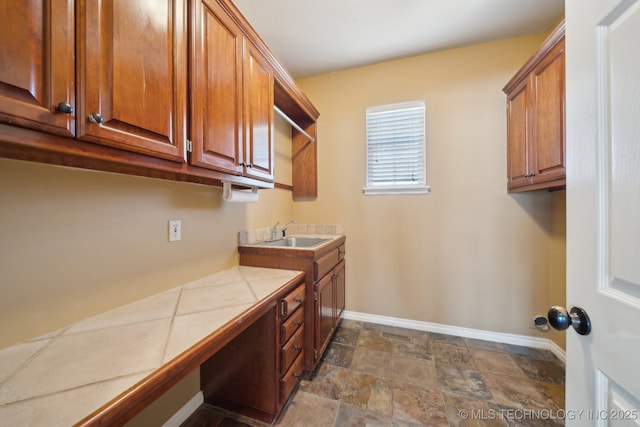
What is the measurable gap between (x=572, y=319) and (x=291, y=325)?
123cm

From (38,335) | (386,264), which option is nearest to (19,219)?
(38,335)

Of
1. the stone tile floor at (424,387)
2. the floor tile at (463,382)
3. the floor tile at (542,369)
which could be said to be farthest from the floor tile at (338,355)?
the floor tile at (542,369)

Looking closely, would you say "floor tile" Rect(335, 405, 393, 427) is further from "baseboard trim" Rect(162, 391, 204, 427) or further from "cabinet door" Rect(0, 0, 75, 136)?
"cabinet door" Rect(0, 0, 75, 136)

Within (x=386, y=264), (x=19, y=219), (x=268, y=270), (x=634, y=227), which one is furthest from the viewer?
Answer: (x=386, y=264)

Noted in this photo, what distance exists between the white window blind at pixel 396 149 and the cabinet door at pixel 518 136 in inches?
26.8

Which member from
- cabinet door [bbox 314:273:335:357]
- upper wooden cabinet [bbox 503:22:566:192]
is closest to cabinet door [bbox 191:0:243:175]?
cabinet door [bbox 314:273:335:357]

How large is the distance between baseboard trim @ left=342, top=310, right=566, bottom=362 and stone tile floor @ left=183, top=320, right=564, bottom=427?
0.18 ft

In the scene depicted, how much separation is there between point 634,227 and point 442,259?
192 centimetres

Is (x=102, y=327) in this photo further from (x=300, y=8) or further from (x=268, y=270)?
(x=300, y=8)

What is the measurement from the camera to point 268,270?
1.62 metres

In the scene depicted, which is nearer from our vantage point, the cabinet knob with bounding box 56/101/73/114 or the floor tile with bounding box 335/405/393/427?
the cabinet knob with bounding box 56/101/73/114

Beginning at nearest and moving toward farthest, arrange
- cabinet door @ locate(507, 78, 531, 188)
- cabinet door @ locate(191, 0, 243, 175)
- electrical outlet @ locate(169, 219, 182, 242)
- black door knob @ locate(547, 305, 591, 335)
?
black door knob @ locate(547, 305, 591, 335) < cabinet door @ locate(191, 0, 243, 175) < electrical outlet @ locate(169, 219, 182, 242) < cabinet door @ locate(507, 78, 531, 188)

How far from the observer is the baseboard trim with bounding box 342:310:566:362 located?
6.45 feet

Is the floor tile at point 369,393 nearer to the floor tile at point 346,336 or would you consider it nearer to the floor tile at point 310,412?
the floor tile at point 310,412
